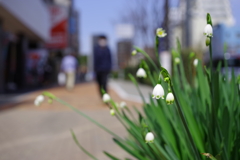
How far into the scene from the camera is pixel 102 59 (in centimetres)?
855

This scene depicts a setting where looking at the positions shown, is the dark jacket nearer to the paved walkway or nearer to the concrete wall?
the paved walkway

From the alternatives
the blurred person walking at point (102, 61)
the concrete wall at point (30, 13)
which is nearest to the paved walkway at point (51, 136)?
the blurred person walking at point (102, 61)

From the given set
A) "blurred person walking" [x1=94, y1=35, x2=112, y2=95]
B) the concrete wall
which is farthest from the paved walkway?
the concrete wall

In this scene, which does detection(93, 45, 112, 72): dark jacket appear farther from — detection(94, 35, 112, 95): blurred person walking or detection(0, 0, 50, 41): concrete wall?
detection(0, 0, 50, 41): concrete wall

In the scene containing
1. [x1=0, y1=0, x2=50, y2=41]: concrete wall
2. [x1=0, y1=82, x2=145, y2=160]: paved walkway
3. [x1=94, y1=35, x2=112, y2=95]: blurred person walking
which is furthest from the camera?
[x1=0, y1=0, x2=50, y2=41]: concrete wall

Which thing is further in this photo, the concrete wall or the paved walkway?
the concrete wall

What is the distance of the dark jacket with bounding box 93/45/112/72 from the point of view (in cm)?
855

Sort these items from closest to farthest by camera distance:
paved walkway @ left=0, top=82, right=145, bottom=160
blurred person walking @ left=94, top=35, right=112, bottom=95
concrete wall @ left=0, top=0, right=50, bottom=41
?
paved walkway @ left=0, top=82, right=145, bottom=160, blurred person walking @ left=94, top=35, right=112, bottom=95, concrete wall @ left=0, top=0, right=50, bottom=41

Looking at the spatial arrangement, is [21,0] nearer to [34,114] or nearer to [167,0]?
[167,0]

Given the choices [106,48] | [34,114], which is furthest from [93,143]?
[106,48]

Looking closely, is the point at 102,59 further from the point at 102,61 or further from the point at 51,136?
the point at 51,136

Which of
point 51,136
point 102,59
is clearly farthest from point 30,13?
point 51,136

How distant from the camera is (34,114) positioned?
23.1 feet

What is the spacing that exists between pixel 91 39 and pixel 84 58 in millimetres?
49089
